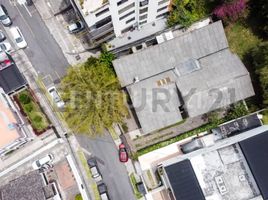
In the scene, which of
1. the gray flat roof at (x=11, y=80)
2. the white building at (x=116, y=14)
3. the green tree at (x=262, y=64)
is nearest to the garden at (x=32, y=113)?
the gray flat roof at (x=11, y=80)

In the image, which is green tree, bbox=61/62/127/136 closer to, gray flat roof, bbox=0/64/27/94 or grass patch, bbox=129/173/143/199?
gray flat roof, bbox=0/64/27/94

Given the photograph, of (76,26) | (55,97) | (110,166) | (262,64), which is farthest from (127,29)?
(110,166)

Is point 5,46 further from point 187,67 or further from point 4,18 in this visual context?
point 187,67

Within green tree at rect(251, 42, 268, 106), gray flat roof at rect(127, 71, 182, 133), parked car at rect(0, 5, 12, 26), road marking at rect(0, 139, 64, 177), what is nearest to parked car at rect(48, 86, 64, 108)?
road marking at rect(0, 139, 64, 177)

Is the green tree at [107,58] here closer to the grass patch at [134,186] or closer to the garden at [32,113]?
the garden at [32,113]

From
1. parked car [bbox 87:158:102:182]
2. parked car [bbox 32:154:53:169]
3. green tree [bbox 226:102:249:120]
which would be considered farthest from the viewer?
parked car [bbox 32:154:53:169]

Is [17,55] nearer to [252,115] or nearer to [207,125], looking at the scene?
[207,125]
